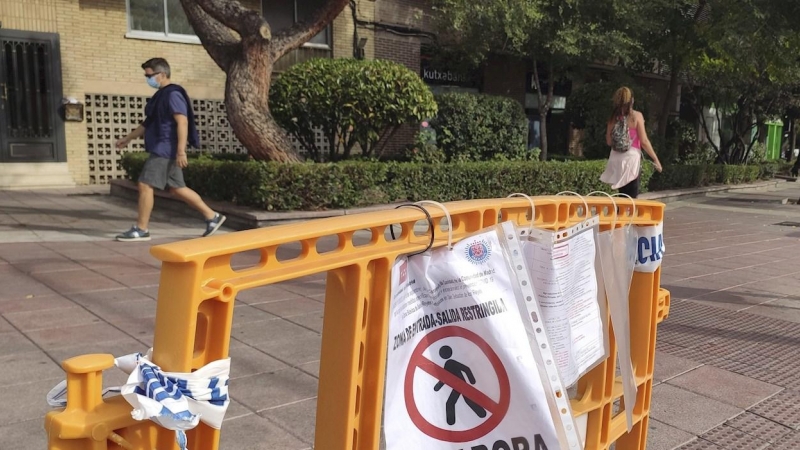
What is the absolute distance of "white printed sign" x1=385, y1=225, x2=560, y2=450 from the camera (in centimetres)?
159

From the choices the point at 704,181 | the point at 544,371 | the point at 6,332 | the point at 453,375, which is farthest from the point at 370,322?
the point at 704,181

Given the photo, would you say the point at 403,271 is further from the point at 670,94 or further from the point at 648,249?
the point at 670,94

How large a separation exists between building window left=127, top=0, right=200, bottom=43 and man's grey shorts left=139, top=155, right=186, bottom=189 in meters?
8.09

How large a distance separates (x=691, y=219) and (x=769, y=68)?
179 inches

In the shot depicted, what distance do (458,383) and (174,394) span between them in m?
0.75

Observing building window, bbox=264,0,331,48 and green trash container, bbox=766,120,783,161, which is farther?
green trash container, bbox=766,120,783,161

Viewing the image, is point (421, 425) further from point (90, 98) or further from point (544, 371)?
point (90, 98)

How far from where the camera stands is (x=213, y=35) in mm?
9789

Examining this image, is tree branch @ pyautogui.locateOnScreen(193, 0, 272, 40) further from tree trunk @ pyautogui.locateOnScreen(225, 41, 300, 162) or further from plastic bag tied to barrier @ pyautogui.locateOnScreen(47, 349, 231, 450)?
plastic bag tied to barrier @ pyautogui.locateOnScreen(47, 349, 231, 450)

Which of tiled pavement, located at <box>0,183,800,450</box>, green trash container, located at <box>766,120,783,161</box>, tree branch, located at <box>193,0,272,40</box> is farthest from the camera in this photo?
green trash container, located at <box>766,120,783,161</box>

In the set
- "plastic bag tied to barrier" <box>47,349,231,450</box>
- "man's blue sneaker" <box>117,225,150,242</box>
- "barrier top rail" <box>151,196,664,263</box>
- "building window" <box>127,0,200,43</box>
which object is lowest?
"man's blue sneaker" <box>117,225,150,242</box>

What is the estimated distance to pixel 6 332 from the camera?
423cm

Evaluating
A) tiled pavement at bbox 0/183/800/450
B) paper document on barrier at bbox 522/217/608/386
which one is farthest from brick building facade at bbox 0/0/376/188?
paper document on barrier at bbox 522/217/608/386

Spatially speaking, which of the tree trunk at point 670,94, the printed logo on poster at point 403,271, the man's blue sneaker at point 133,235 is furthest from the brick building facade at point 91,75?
the printed logo on poster at point 403,271
